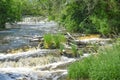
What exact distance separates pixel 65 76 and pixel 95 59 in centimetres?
228

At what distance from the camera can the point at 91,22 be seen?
31.2 meters

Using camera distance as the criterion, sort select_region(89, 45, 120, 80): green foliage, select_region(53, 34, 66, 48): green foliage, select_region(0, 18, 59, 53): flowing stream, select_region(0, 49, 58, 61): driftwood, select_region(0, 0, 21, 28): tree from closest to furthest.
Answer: select_region(89, 45, 120, 80): green foliage, select_region(0, 49, 58, 61): driftwood, select_region(53, 34, 66, 48): green foliage, select_region(0, 18, 59, 53): flowing stream, select_region(0, 0, 21, 28): tree

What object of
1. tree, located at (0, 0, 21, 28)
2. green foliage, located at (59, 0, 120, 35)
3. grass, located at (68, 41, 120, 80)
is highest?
grass, located at (68, 41, 120, 80)

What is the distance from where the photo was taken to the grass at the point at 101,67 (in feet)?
31.9

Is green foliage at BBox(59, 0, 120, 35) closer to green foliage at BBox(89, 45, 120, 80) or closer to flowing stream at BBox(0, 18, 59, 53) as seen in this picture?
flowing stream at BBox(0, 18, 59, 53)

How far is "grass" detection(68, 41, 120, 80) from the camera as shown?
31.9ft

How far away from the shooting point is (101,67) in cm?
992

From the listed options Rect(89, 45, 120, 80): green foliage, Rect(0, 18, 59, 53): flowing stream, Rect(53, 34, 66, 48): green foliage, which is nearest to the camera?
Rect(89, 45, 120, 80): green foliage

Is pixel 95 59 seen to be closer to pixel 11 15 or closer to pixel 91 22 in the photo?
pixel 91 22

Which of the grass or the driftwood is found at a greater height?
the grass

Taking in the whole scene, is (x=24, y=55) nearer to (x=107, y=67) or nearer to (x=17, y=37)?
(x=107, y=67)

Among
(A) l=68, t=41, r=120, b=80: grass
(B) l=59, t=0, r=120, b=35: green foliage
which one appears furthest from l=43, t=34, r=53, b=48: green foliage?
(A) l=68, t=41, r=120, b=80: grass

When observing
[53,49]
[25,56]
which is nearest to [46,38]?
[53,49]

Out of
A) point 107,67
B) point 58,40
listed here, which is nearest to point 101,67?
point 107,67
